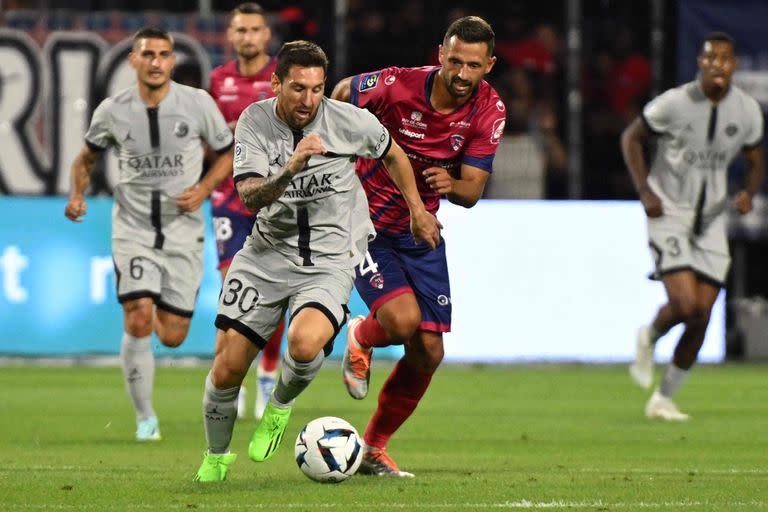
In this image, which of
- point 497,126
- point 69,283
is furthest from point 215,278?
point 497,126

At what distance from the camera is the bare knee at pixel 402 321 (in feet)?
25.8

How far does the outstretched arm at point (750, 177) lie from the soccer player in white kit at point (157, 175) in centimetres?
358

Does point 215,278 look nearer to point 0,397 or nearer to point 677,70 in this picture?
point 0,397

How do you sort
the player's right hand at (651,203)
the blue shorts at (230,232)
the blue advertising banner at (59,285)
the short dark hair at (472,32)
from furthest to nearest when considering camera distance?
the blue advertising banner at (59,285) → the player's right hand at (651,203) → the blue shorts at (230,232) → the short dark hair at (472,32)

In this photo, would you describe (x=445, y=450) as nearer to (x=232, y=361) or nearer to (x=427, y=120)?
(x=427, y=120)

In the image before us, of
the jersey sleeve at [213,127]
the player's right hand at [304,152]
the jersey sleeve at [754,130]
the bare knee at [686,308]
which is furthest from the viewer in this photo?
the jersey sleeve at [754,130]

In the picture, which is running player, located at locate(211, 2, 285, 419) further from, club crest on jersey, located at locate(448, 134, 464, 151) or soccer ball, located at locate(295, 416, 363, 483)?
soccer ball, located at locate(295, 416, 363, 483)

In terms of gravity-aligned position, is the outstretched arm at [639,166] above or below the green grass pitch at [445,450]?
above

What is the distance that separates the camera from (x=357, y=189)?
24.4 feet

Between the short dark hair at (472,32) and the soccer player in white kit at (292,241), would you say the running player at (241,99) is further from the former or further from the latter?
the soccer player in white kit at (292,241)

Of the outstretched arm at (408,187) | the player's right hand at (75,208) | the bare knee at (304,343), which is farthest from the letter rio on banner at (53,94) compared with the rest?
the bare knee at (304,343)

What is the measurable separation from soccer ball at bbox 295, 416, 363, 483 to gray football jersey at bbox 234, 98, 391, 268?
0.72 metres

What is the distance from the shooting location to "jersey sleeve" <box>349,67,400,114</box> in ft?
26.4

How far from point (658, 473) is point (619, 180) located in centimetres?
944
